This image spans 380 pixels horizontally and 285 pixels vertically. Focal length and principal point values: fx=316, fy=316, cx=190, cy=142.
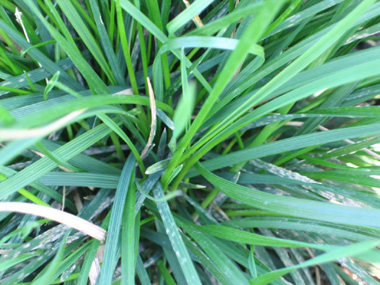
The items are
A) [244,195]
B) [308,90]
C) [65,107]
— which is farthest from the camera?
[244,195]

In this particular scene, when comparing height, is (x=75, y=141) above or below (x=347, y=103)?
below

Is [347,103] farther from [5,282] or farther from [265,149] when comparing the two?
[5,282]

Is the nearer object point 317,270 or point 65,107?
point 65,107

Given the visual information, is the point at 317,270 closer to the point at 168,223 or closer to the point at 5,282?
the point at 168,223

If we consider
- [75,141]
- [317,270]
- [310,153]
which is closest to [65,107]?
[75,141]

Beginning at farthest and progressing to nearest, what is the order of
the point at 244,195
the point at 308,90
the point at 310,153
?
the point at 310,153
the point at 244,195
the point at 308,90

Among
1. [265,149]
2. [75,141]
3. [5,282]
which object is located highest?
[265,149]

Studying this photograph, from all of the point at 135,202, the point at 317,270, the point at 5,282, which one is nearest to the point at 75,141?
the point at 135,202
